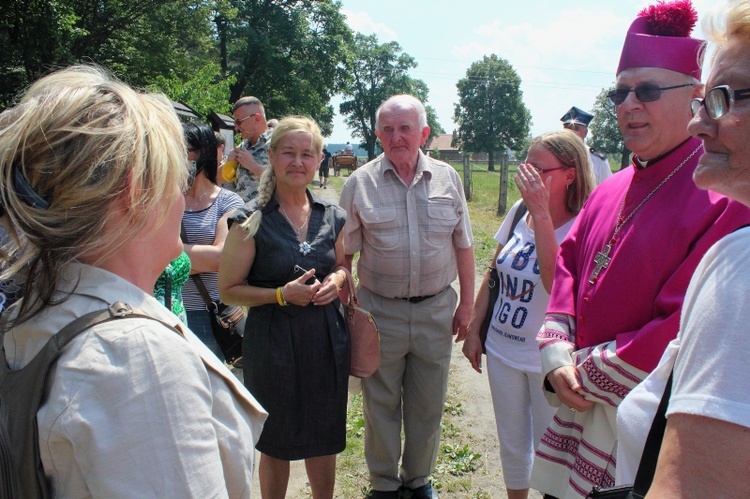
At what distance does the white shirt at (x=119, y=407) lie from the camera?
3.23 ft

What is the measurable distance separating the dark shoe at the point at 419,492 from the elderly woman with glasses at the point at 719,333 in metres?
2.62

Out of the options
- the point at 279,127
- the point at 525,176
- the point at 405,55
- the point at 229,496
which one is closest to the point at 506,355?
the point at 525,176

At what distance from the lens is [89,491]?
40.4 inches

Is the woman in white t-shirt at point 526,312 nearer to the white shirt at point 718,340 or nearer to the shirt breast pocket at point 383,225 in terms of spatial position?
the shirt breast pocket at point 383,225

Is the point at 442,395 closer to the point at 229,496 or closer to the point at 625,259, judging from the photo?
the point at 625,259

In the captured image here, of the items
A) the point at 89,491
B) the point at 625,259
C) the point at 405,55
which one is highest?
the point at 405,55

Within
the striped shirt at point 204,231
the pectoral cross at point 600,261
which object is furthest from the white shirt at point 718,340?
the striped shirt at point 204,231

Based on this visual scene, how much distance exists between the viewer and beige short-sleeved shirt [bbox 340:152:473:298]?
10.8 ft

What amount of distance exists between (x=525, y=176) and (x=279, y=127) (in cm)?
133

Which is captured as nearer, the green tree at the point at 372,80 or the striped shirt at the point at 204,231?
the striped shirt at the point at 204,231

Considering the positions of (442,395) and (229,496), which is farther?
(442,395)

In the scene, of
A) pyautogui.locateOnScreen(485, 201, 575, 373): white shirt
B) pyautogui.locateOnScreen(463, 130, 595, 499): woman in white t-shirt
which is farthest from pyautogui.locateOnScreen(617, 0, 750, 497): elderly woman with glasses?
pyautogui.locateOnScreen(485, 201, 575, 373): white shirt

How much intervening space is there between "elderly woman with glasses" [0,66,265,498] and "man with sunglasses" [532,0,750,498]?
1.25m

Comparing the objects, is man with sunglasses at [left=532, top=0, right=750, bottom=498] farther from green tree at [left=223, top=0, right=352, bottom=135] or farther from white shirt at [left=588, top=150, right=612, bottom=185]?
green tree at [left=223, top=0, right=352, bottom=135]
